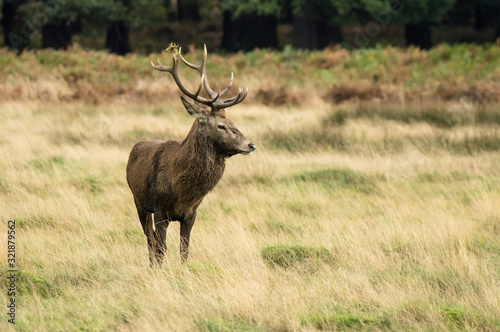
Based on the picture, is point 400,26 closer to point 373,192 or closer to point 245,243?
point 373,192

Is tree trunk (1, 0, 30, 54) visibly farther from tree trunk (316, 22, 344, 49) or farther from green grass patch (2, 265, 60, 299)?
green grass patch (2, 265, 60, 299)

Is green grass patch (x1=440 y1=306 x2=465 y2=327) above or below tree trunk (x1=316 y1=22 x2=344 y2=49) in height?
above

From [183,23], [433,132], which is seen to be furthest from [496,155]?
[183,23]

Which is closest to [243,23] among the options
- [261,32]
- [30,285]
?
[261,32]

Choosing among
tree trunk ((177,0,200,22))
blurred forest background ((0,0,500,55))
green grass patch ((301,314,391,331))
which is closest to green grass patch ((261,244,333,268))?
green grass patch ((301,314,391,331))

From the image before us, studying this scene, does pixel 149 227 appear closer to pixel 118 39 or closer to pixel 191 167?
pixel 191 167

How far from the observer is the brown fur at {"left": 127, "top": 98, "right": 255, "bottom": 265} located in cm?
655

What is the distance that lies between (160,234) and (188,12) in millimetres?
35295

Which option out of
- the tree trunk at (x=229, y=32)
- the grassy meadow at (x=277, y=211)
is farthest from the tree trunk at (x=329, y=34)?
the grassy meadow at (x=277, y=211)

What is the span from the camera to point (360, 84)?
1895 centimetres

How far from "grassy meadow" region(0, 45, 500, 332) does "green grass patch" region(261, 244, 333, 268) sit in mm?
19

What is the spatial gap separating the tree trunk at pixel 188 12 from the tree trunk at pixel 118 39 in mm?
5758

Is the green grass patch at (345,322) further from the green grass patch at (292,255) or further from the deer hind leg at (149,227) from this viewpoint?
the deer hind leg at (149,227)

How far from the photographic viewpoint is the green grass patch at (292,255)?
694 centimetres
